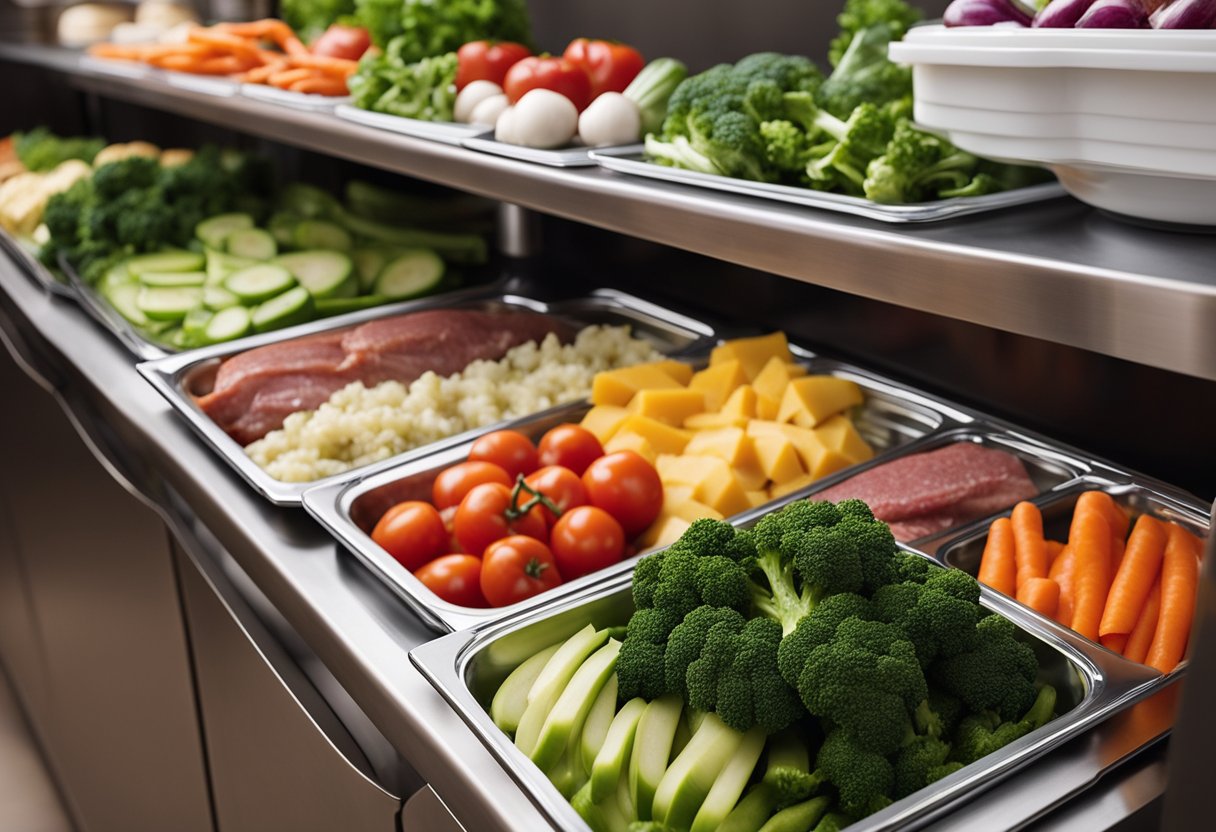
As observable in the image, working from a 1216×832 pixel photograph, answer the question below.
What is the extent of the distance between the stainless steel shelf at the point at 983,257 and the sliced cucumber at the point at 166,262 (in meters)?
1.22

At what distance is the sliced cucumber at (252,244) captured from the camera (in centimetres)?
251

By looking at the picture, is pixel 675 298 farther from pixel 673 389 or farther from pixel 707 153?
pixel 707 153

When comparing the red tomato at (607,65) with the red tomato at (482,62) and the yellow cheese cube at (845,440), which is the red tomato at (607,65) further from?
the yellow cheese cube at (845,440)

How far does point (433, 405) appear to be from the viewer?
5.77 feet

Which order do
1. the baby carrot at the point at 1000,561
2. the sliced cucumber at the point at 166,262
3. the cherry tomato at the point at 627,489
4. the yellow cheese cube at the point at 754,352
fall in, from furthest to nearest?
the sliced cucumber at the point at 166,262
the yellow cheese cube at the point at 754,352
the cherry tomato at the point at 627,489
the baby carrot at the point at 1000,561

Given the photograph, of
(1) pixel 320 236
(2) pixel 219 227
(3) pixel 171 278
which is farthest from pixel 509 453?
(2) pixel 219 227

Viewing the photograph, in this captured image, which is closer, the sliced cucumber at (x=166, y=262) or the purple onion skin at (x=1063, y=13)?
the purple onion skin at (x=1063, y=13)

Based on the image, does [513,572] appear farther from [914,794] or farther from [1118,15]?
[1118,15]

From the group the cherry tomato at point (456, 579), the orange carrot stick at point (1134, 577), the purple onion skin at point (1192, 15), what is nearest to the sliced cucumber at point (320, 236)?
the cherry tomato at point (456, 579)

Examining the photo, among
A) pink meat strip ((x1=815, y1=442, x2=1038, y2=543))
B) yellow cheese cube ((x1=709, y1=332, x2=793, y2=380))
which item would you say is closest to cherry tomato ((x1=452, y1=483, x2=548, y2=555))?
pink meat strip ((x1=815, y1=442, x2=1038, y2=543))

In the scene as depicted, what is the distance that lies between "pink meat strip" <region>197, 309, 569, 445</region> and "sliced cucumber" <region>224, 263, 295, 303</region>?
0.24 m

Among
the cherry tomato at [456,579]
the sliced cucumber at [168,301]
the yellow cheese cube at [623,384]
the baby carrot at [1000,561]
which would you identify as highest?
the sliced cucumber at [168,301]

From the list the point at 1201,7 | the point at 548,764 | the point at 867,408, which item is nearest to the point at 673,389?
the point at 867,408

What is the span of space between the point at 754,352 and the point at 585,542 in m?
0.58
